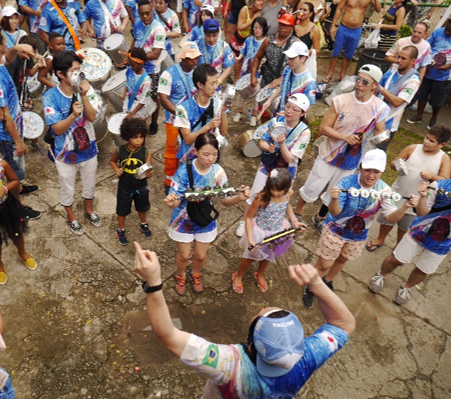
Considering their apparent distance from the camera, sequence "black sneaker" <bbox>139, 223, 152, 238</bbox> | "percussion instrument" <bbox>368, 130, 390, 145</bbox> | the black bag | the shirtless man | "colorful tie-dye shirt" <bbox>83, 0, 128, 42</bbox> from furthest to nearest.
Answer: the shirtless man → "colorful tie-dye shirt" <bbox>83, 0, 128, 42</bbox> → "black sneaker" <bbox>139, 223, 152, 238</bbox> → "percussion instrument" <bbox>368, 130, 390, 145</bbox> → the black bag

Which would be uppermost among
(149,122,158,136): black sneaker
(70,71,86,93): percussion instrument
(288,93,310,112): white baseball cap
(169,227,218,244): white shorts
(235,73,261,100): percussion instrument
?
(70,71,86,93): percussion instrument

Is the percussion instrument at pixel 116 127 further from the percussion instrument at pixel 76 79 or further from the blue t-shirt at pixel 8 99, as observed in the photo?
the percussion instrument at pixel 76 79

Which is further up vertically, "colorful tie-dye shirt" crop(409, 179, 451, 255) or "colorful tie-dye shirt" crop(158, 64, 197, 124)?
"colorful tie-dye shirt" crop(158, 64, 197, 124)

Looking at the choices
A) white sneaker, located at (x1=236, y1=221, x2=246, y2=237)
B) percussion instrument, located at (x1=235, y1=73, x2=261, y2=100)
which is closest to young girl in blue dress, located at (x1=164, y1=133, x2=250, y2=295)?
white sneaker, located at (x1=236, y1=221, x2=246, y2=237)

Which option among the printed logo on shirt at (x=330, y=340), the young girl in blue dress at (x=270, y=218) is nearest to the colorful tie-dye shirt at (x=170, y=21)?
the young girl in blue dress at (x=270, y=218)

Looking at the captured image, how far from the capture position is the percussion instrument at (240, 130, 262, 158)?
648cm

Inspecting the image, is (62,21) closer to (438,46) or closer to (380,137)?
(380,137)

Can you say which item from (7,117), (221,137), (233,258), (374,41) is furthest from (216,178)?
(374,41)

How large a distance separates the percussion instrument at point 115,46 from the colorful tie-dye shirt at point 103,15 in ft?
1.71

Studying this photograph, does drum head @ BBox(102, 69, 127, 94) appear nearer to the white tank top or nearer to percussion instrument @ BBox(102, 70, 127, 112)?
percussion instrument @ BBox(102, 70, 127, 112)

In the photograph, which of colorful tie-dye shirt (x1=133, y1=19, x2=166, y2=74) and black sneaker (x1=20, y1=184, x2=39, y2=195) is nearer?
black sneaker (x1=20, y1=184, x2=39, y2=195)

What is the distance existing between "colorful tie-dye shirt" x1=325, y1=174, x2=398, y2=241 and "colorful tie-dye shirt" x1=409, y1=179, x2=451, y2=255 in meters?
0.49

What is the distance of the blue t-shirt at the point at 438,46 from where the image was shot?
7.18 m

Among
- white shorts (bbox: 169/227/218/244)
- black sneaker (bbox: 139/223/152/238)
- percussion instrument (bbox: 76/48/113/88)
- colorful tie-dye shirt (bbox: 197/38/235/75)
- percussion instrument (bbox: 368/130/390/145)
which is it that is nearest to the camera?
white shorts (bbox: 169/227/218/244)
